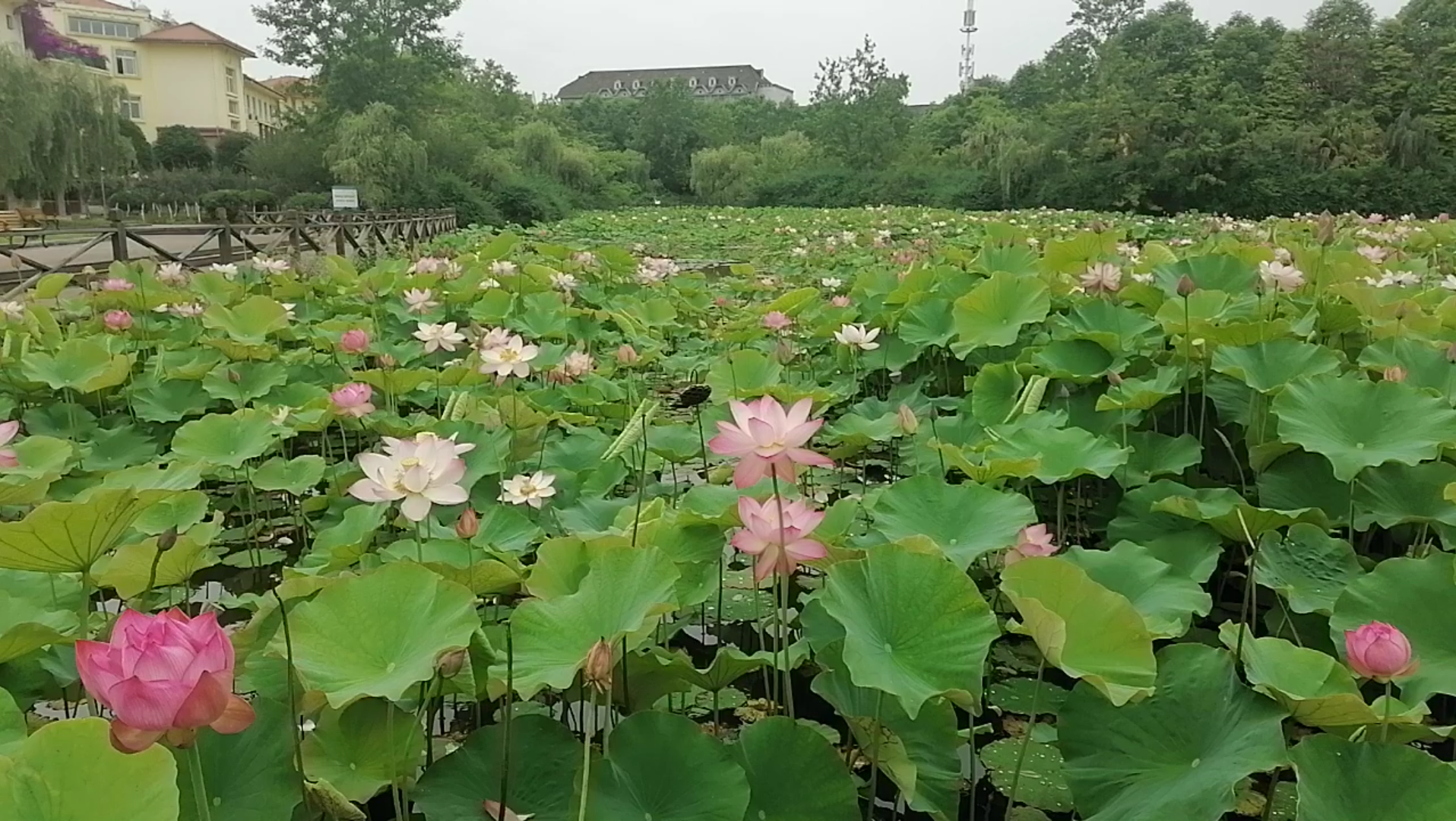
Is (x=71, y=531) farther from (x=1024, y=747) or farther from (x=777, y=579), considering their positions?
(x=1024, y=747)

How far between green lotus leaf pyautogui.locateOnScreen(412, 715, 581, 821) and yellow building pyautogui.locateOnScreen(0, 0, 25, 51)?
29.1m

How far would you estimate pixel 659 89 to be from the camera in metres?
35.3

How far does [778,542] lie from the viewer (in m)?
0.82

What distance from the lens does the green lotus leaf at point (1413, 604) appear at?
38.5 inches

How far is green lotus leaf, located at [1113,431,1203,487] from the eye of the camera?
1.59 meters

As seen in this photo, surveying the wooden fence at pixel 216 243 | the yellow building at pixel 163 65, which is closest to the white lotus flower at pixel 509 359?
the wooden fence at pixel 216 243

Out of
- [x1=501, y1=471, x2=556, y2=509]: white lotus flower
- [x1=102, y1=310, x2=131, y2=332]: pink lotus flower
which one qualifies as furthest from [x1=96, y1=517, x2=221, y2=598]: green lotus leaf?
[x1=102, y1=310, x2=131, y2=332]: pink lotus flower

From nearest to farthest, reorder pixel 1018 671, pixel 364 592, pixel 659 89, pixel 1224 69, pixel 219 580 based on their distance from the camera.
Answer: pixel 364 592
pixel 1018 671
pixel 219 580
pixel 1224 69
pixel 659 89

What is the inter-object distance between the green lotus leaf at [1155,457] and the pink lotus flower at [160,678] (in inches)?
54.6

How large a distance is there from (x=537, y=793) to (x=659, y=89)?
3676 centimetres

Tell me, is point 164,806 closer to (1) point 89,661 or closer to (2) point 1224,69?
(1) point 89,661

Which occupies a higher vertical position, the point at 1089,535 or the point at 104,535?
the point at 104,535

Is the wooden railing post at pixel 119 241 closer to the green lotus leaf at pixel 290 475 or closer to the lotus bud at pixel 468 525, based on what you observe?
the green lotus leaf at pixel 290 475

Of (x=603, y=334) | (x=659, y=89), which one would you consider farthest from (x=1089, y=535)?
(x=659, y=89)
